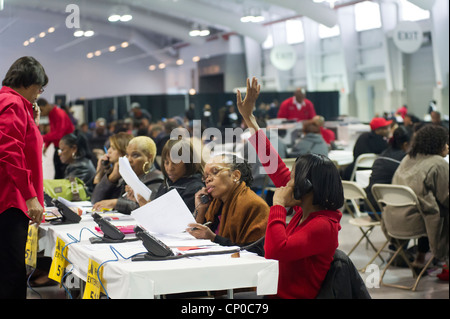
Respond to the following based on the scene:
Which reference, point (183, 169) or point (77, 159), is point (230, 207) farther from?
point (77, 159)

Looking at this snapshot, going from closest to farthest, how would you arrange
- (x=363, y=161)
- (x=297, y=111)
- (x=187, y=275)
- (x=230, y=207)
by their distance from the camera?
(x=187, y=275) → (x=230, y=207) → (x=363, y=161) → (x=297, y=111)

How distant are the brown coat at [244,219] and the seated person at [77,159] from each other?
2533mm

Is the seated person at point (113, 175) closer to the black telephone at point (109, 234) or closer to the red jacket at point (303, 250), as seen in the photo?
the black telephone at point (109, 234)

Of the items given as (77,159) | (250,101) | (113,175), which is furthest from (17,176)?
(77,159)

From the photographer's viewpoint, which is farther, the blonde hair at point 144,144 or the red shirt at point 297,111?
the red shirt at point 297,111

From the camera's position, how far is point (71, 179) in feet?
16.5

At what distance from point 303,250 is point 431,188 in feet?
9.00

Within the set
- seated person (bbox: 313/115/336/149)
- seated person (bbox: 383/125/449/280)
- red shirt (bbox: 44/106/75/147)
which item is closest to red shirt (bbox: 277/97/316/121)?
seated person (bbox: 313/115/336/149)

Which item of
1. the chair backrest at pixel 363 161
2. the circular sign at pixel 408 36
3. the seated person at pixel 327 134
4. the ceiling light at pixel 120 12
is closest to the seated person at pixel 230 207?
the chair backrest at pixel 363 161

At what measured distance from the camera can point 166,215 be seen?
8.96ft

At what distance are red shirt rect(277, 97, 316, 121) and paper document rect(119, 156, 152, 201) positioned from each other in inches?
282

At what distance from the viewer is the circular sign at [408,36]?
1243 cm

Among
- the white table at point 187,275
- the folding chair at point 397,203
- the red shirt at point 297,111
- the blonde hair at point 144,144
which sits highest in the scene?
the red shirt at point 297,111
